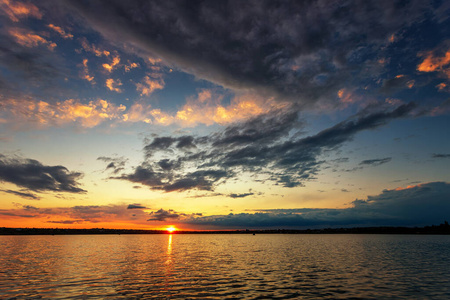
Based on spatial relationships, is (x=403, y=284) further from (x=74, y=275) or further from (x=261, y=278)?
(x=74, y=275)

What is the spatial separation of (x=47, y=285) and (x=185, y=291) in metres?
19.7

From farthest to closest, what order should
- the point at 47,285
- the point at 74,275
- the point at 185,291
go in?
the point at 74,275
the point at 47,285
the point at 185,291

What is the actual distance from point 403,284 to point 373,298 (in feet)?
37.4

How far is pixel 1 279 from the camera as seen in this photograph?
39312 millimetres

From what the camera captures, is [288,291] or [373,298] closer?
[373,298]

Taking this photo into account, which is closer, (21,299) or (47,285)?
(21,299)

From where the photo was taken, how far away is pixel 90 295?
30766mm

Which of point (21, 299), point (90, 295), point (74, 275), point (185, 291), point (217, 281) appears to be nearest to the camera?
point (21, 299)

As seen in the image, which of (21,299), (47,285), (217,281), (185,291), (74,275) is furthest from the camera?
(74,275)

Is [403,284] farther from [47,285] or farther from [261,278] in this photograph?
[47,285]

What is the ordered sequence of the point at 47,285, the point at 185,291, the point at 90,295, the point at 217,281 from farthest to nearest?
the point at 217,281 → the point at 47,285 → the point at 185,291 → the point at 90,295

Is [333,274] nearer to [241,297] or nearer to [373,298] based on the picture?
[373,298]

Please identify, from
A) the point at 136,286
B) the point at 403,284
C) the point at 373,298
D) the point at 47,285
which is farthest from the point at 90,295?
the point at 403,284

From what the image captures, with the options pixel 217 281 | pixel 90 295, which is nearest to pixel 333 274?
pixel 217 281
